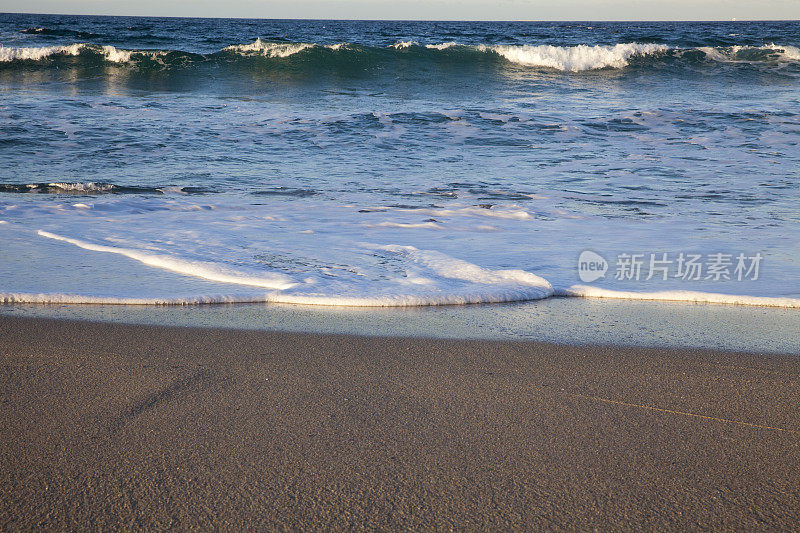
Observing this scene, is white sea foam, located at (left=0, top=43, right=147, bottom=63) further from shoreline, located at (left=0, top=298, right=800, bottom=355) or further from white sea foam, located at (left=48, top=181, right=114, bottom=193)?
shoreline, located at (left=0, top=298, right=800, bottom=355)

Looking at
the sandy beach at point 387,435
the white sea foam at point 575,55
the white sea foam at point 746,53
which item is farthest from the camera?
the white sea foam at point 746,53

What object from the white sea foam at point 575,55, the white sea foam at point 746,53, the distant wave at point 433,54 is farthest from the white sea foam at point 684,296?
the white sea foam at point 746,53

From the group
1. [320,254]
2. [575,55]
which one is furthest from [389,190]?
[575,55]

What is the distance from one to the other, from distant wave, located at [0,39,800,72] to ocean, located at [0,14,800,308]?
61.5 inches

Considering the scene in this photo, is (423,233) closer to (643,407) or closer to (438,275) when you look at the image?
(438,275)

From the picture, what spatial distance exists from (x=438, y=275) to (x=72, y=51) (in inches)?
706

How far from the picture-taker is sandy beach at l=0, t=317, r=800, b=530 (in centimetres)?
136

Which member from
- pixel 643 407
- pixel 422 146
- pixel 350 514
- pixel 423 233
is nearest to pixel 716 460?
pixel 643 407

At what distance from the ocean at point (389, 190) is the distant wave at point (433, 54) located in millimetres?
1563

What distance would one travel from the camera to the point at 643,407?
1861 millimetres

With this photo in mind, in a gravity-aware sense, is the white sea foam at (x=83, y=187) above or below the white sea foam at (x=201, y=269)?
above

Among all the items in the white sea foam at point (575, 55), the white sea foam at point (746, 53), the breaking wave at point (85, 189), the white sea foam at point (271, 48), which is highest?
the white sea foam at point (746, 53)

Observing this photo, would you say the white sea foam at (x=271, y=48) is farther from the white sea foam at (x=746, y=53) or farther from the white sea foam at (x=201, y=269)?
the white sea foam at (x=201, y=269)

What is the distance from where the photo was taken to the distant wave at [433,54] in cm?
1720
